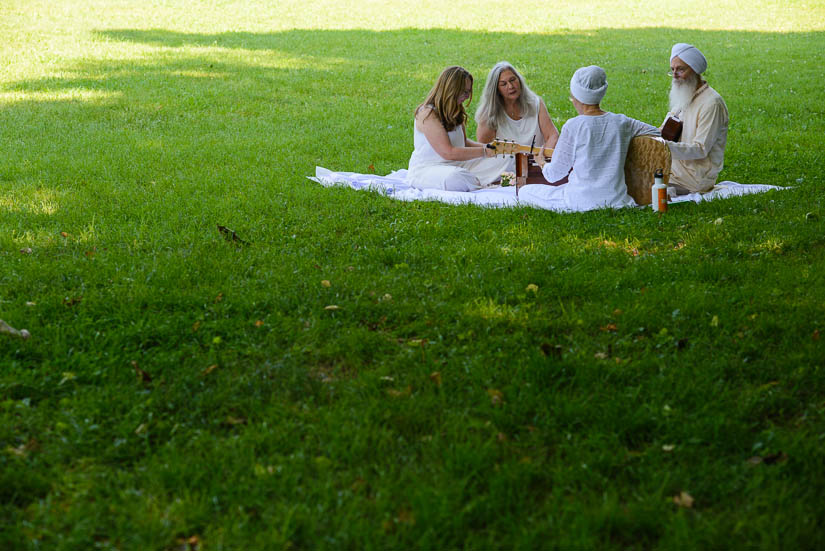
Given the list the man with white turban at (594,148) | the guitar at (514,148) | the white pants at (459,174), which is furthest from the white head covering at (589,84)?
the white pants at (459,174)

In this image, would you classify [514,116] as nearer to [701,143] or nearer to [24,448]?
[701,143]

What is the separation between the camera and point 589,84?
7074 mm

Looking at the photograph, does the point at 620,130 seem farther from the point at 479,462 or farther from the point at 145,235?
the point at 479,462

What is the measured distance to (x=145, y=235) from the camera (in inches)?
249

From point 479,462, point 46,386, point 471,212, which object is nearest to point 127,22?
point 471,212

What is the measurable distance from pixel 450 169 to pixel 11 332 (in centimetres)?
478

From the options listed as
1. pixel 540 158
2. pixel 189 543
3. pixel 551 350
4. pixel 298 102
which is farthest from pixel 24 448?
pixel 298 102

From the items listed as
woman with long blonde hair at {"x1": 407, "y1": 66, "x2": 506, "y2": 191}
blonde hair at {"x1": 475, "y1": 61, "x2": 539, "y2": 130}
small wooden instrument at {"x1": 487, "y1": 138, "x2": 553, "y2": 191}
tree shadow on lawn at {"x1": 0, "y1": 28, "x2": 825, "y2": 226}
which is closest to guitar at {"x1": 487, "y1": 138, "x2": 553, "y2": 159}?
small wooden instrument at {"x1": 487, "y1": 138, "x2": 553, "y2": 191}

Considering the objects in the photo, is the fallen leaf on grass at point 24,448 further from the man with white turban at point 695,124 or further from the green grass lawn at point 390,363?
the man with white turban at point 695,124

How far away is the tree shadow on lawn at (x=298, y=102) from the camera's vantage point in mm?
8648

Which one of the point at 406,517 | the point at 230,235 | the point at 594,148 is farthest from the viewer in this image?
the point at 594,148

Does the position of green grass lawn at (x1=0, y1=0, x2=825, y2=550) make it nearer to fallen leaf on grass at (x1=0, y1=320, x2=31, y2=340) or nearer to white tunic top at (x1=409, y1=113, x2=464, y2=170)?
fallen leaf on grass at (x1=0, y1=320, x2=31, y2=340)

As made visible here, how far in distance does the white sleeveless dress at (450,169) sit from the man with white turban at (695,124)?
1.85 metres

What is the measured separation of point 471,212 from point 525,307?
2417 millimetres
